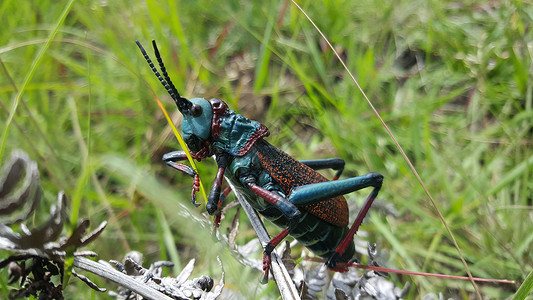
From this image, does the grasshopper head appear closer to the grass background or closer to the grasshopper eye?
the grasshopper eye

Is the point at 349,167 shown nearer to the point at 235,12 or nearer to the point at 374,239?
the point at 374,239

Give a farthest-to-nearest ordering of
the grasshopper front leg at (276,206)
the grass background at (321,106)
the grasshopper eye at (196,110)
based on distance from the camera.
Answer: the grass background at (321,106)
the grasshopper eye at (196,110)
the grasshopper front leg at (276,206)

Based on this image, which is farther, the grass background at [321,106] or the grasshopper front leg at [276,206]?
the grass background at [321,106]

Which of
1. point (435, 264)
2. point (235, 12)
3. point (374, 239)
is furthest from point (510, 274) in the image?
point (235, 12)

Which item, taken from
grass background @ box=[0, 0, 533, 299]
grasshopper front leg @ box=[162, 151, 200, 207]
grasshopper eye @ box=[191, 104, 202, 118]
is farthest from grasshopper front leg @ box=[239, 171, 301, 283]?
grass background @ box=[0, 0, 533, 299]

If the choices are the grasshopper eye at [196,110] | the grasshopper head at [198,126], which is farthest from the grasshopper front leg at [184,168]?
the grasshopper eye at [196,110]

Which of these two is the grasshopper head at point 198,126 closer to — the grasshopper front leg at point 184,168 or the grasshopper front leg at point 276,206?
the grasshopper front leg at point 184,168

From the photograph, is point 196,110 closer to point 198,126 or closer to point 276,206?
point 198,126

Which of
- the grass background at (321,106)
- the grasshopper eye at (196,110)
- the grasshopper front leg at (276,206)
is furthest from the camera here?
the grass background at (321,106)
